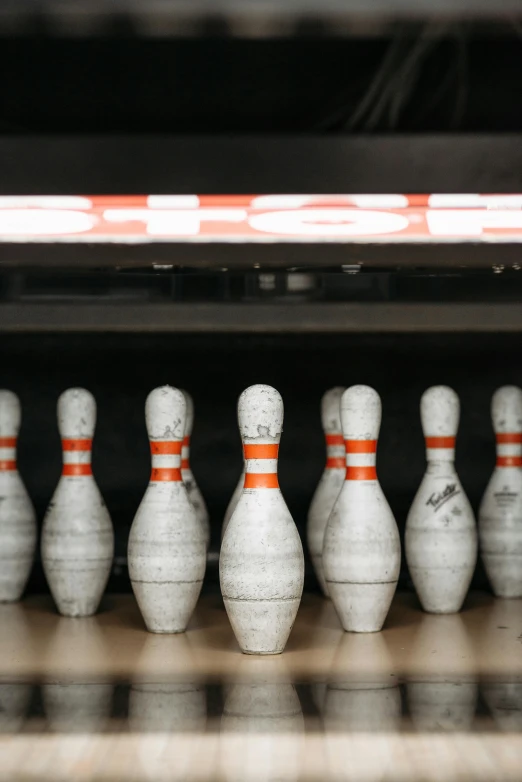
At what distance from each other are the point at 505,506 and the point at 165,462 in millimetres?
874

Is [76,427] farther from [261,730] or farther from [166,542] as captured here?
[261,730]

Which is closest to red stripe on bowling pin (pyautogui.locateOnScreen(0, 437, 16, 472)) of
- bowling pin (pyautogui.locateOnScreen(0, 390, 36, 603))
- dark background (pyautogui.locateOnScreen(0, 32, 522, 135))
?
bowling pin (pyautogui.locateOnScreen(0, 390, 36, 603))

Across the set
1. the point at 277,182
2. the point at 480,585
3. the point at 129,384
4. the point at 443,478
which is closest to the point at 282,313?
the point at 277,182

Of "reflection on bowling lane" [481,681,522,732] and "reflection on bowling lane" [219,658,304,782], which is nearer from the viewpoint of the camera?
"reflection on bowling lane" [219,658,304,782]

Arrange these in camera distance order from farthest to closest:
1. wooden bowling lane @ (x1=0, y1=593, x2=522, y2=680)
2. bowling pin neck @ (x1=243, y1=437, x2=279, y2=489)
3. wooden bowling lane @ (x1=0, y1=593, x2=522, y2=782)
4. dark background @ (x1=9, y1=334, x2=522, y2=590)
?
dark background @ (x1=9, y1=334, x2=522, y2=590), bowling pin neck @ (x1=243, y1=437, x2=279, y2=489), wooden bowling lane @ (x1=0, y1=593, x2=522, y2=680), wooden bowling lane @ (x1=0, y1=593, x2=522, y2=782)

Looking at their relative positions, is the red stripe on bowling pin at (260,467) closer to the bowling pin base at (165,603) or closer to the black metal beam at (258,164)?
the bowling pin base at (165,603)

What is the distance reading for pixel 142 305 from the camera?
7.34 feet

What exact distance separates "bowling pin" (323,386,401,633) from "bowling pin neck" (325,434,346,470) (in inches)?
14.9

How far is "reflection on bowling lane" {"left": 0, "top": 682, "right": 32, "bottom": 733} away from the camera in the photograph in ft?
4.42

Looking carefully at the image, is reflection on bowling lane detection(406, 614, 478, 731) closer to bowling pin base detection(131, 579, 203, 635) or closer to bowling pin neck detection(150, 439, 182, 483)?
bowling pin base detection(131, 579, 203, 635)

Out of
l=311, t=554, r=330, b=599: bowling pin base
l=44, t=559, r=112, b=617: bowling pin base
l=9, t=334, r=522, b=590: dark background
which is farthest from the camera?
l=9, t=334, r=522, b=590: dark background

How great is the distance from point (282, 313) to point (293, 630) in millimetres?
669

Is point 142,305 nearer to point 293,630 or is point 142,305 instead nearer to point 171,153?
point 171,153

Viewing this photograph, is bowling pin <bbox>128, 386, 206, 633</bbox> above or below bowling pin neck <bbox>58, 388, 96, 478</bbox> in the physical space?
below
